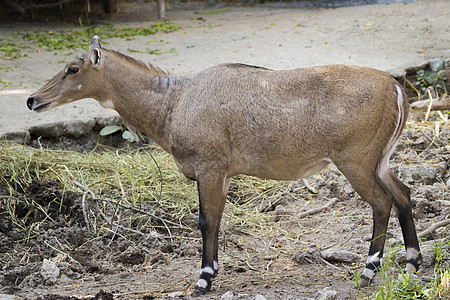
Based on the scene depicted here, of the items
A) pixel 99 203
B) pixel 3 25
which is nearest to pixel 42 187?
pixel 99 203

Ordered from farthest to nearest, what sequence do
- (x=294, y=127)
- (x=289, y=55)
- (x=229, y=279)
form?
(x=289, y=55) < (x=229, y=279) < (x=294, y=127)

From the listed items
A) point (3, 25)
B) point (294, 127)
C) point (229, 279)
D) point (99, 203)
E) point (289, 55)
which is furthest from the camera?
point (3, 25)

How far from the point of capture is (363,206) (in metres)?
6.16

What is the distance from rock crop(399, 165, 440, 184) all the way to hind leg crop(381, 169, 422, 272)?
178 centimetres

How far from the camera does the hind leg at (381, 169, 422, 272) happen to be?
4.59 meters

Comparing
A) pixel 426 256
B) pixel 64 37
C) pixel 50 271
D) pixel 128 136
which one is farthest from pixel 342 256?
pixel 64 37

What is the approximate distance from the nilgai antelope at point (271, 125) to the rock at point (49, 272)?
117 cm

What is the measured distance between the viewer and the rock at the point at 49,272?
483 centimetres

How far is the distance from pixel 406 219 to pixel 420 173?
6.45ft

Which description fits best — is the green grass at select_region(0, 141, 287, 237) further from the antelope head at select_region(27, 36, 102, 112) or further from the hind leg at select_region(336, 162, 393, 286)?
the hind leg at select_region(336, 162, 393, 286)

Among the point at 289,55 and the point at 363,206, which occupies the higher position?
the point at 289,55

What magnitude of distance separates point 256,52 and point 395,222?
5.29m

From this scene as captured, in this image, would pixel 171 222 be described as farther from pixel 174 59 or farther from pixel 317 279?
pixel 174 59

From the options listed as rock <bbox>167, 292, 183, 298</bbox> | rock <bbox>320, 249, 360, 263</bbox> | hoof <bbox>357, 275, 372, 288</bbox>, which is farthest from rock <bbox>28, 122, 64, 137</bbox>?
hoof <bbox>357, 275, 372, 288</bbox>
